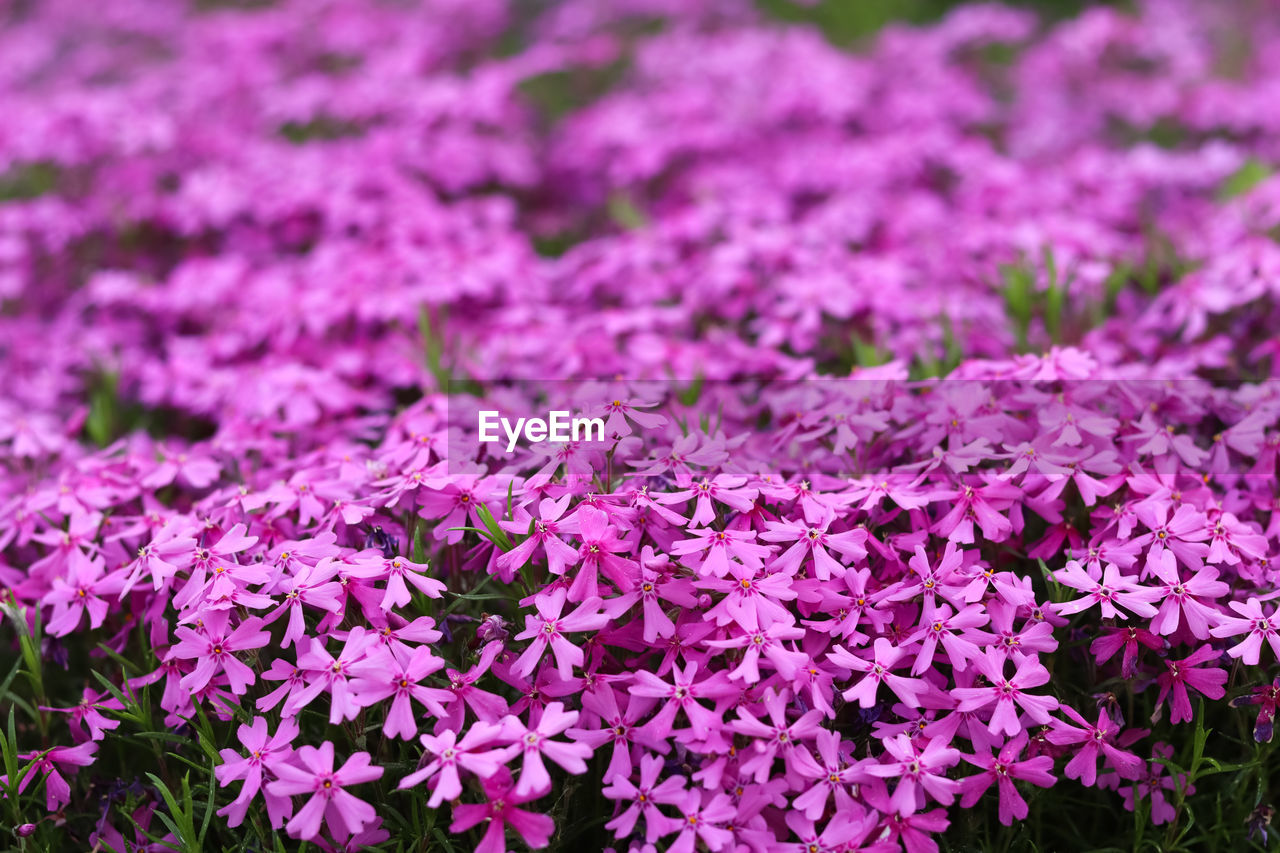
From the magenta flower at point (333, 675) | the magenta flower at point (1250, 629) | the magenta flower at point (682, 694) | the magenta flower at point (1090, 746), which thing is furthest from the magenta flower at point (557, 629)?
the magenta flower at point (1250, 629)

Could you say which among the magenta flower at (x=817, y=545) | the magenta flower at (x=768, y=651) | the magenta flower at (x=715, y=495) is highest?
the magenta flower at (x=715, y=495)

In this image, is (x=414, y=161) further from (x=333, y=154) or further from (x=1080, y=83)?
(x=1080, y=83)

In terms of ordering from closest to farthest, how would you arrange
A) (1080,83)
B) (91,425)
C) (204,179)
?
(91,425)
(204,179)
(1080,83)

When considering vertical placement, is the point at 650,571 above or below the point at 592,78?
below

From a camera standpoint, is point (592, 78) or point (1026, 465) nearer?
point (1026, 465)

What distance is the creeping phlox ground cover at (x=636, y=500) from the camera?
5.52 feet

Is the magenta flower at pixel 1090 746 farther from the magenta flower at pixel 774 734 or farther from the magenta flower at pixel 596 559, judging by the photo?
the magenta flower at pixel 596 559

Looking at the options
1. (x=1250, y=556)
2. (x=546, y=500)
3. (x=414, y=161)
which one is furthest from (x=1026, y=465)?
(x=414, y=161)

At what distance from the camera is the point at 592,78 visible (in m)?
6.04

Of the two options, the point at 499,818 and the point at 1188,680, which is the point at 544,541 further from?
the point at 1188,680

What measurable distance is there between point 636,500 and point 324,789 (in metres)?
0.74

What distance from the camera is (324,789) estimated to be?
61.9 inches

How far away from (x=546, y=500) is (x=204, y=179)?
131 inches

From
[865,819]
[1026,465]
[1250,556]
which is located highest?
[1026,465]
